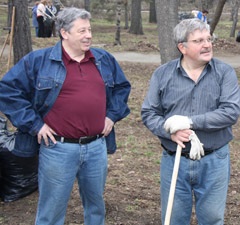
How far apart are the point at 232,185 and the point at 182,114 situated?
2.32 meters

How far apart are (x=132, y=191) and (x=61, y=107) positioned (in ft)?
6.49

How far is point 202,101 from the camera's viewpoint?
9.04 ft

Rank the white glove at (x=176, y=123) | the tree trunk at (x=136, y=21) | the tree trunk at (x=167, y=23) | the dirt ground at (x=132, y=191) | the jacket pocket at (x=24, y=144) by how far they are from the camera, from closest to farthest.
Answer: the white glove at (x=176, y=123) → the jacket pocket at (x=24, y=144) → the dirt ground at (x=132, y=191) → the tree trunk at (x=167, y=23) → the tree trunk at (x=136, y=21)

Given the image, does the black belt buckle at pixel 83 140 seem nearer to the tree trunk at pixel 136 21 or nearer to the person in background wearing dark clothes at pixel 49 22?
the person in background wearing dark clothes at pixel 49 22

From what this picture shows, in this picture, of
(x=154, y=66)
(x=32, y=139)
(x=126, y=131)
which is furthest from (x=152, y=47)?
(x=32, y=139)

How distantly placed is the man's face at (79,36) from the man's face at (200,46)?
74 cm

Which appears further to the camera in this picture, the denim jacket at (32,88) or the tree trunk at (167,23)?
the tree trunk at (167,23)

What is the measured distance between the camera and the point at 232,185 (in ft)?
15.6

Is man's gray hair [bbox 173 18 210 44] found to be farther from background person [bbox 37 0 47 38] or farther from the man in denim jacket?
background person [bbox 37 0 47 38]

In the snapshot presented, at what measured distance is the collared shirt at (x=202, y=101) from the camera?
2672mm

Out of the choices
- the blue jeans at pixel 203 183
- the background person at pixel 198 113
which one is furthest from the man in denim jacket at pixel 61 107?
the blue jeans at pixel 203 183

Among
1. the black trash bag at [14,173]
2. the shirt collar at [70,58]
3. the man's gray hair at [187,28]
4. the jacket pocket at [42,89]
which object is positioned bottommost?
the black trash bag at [14,173]

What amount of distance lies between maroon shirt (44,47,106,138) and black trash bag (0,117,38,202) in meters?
1.38

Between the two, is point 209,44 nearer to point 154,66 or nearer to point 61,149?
point 61,149
